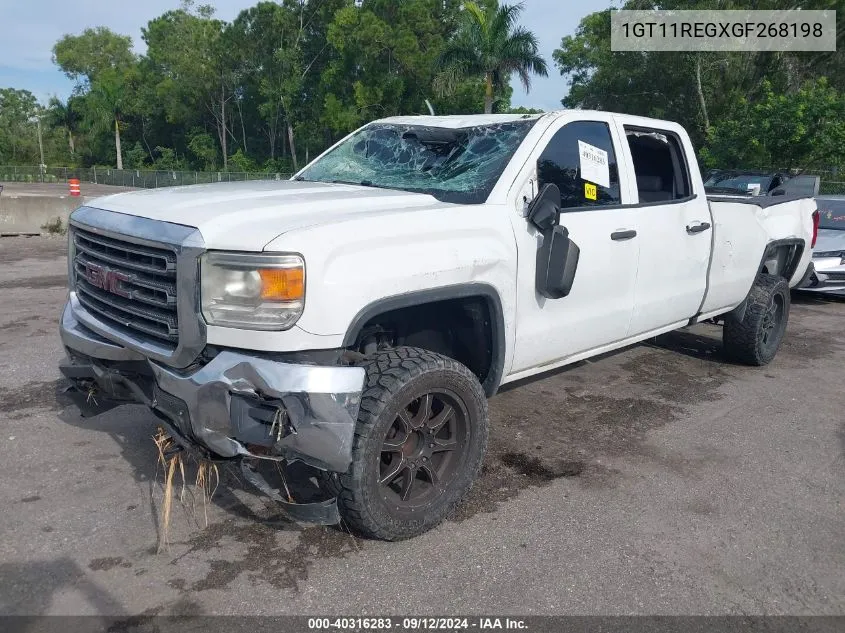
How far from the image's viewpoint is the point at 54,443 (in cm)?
416

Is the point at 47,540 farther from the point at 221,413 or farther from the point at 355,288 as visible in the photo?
the point at 355,288

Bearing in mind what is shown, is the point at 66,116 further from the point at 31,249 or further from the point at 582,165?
the point at 582,165

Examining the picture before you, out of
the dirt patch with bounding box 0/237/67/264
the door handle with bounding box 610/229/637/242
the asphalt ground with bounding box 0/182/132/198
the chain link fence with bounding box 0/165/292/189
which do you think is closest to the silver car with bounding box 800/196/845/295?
the door handle with bounding box 610/229/637/242

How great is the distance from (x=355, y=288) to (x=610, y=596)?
62.3 inches

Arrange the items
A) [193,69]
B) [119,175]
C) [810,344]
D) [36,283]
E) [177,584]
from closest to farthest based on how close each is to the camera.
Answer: [177,584], [810,344], [36,283], [193,69], [119,175]

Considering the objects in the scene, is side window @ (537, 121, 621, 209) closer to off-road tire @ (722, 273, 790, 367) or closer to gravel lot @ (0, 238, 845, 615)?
gravel lot @ (0, 238, 845, 615)

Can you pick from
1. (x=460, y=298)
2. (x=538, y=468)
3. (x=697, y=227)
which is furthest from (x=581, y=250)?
(x=697, y=227)

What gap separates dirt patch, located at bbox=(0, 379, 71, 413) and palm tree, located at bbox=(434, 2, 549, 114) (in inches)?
971

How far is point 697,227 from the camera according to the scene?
194 inches

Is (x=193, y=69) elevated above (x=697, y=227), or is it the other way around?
(x=193, y=69)

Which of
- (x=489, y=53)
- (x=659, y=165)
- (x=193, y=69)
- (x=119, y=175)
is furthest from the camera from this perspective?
(x=119, y=175)

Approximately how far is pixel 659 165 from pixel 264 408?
3558 millimetres

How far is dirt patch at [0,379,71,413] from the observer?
4.72 meters

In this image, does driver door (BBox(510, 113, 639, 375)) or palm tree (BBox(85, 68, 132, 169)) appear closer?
driver door (BBox(510, 113, 639, 375))
